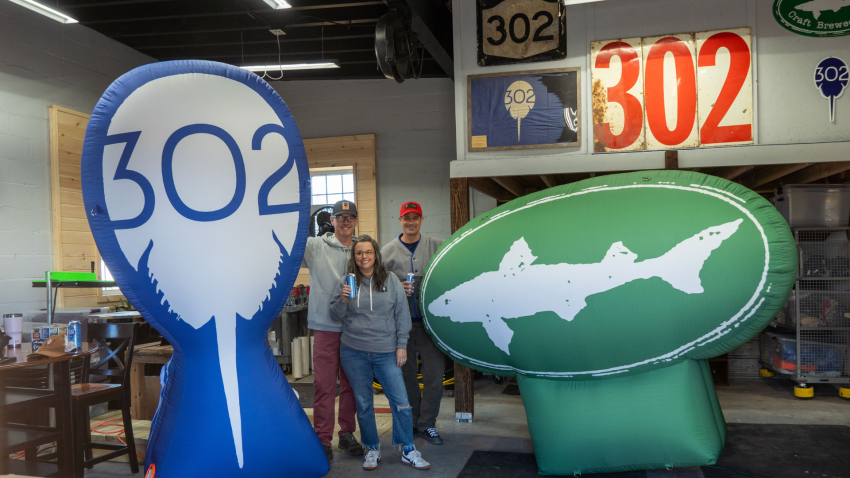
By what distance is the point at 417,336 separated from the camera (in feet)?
12.4

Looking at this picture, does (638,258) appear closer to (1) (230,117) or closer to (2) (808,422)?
(1) (230,117)

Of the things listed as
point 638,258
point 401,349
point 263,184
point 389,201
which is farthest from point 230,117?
point 389,201

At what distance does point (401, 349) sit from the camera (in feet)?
10.7

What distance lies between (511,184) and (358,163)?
9.81 feet

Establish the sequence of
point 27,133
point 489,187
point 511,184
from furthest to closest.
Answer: point 27,133 < point 489,187 < point 511,184

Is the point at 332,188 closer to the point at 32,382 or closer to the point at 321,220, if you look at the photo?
the point at 321,220

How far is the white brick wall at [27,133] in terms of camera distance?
5.26m

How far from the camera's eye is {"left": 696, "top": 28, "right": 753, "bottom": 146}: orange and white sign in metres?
3.86

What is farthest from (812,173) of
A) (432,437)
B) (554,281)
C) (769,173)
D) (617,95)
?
(432,437)

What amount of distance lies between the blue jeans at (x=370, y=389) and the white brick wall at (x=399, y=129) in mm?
3789

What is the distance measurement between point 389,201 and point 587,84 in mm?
3582

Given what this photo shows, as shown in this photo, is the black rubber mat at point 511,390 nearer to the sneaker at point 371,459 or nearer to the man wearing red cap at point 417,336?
the man wearing red cap at point 417,336

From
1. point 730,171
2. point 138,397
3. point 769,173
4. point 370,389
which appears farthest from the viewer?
point 769,173

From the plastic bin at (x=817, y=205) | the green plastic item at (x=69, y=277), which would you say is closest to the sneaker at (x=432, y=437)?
the green plastic item at (x=69, y=277)
